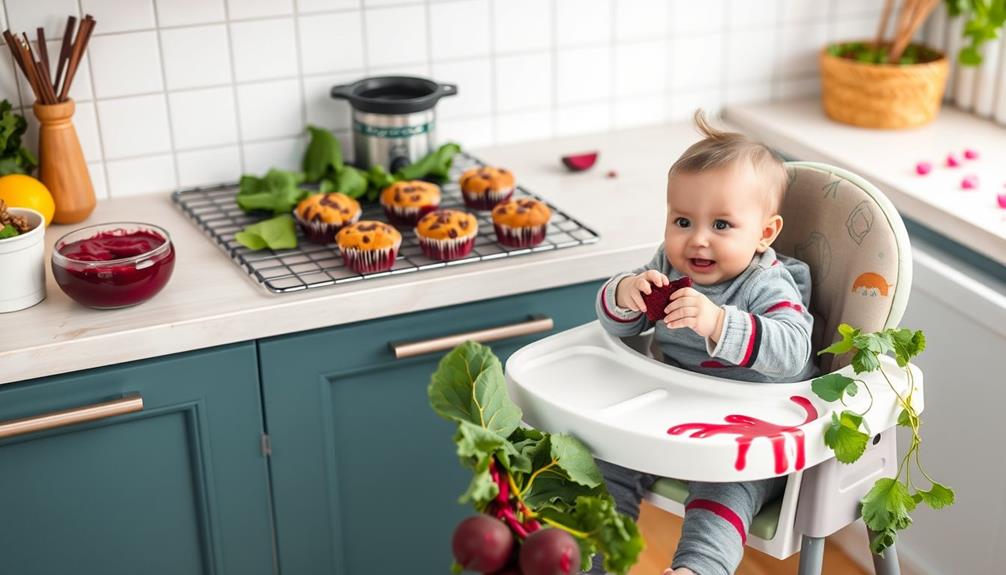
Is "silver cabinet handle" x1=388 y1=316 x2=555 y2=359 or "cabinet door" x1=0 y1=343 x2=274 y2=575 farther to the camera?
"silver cabinet handle" x1=388 y1=316 x2=555 y2=359

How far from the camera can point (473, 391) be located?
1.46 m

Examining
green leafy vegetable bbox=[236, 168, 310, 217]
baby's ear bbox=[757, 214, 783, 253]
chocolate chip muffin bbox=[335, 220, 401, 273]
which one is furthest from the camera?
green leafy vegetable bbox=[236, 168, 310, 217]

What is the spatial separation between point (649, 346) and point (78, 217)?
1.07 m

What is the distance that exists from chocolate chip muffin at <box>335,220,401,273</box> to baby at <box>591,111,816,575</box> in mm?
392

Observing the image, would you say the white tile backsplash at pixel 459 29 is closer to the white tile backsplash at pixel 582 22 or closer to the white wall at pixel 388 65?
the white wall at pixel 388 65

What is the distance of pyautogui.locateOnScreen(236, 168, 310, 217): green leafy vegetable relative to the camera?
2.08m

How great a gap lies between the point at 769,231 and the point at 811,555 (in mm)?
459

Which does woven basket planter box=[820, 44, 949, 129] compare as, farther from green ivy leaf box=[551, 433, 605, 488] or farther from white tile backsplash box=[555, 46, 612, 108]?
green ivy leaf box=[551, 433, 605, 488]

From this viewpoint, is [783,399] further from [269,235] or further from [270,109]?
[270,109]

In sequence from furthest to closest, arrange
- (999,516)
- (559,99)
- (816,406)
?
(559,99)
(999,516)
(816,406)

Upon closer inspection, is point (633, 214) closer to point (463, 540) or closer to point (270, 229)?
point (270, 229)

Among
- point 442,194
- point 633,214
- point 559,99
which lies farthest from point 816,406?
point 559,99

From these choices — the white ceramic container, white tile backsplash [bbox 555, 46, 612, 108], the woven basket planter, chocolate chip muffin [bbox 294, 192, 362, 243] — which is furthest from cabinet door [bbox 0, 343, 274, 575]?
the woven basket planter

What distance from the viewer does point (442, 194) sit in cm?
224
